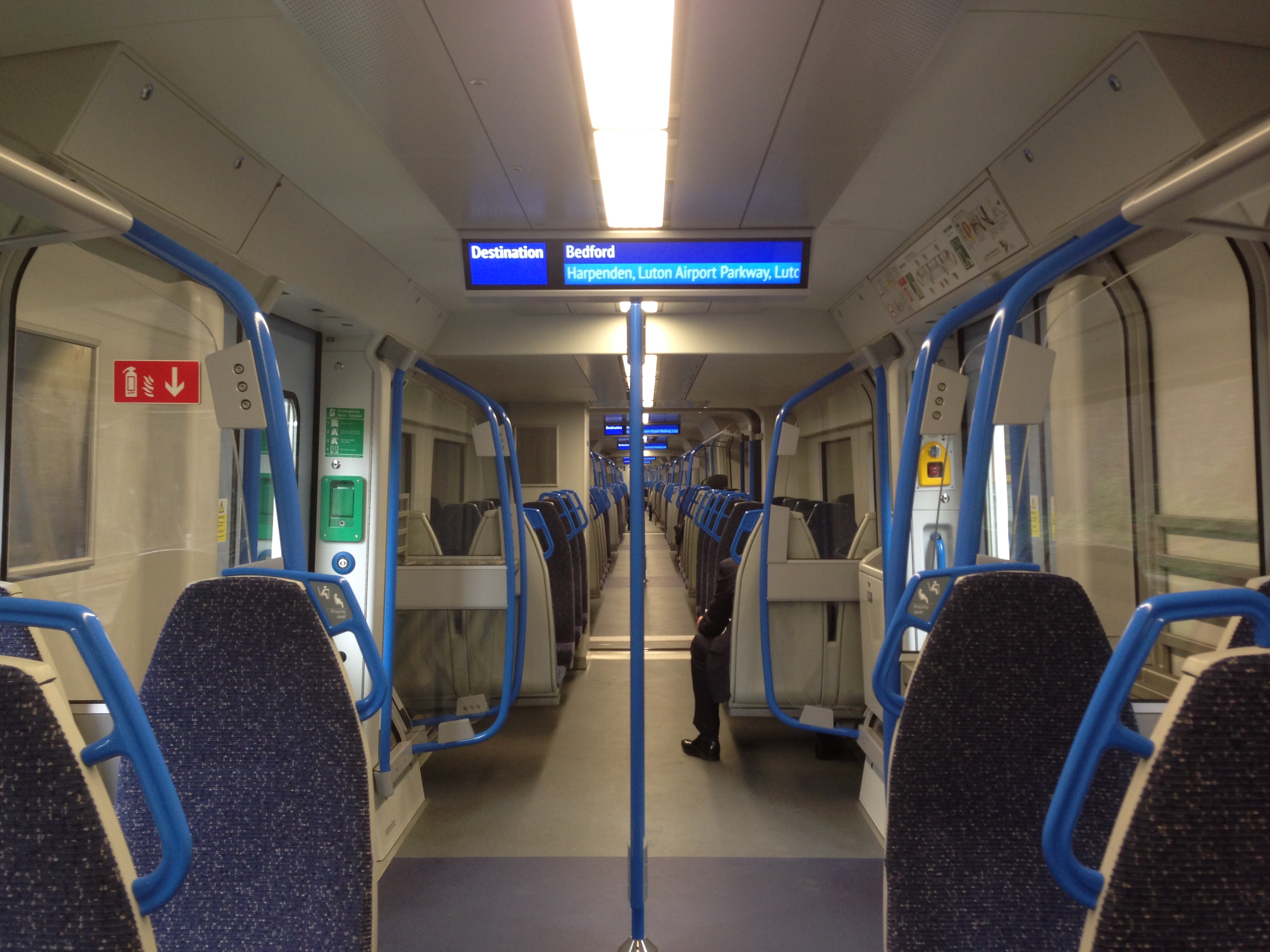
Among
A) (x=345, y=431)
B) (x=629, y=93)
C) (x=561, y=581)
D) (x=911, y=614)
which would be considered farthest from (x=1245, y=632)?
(x=561, y=581)

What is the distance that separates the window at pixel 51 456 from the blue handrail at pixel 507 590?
1.45 meters

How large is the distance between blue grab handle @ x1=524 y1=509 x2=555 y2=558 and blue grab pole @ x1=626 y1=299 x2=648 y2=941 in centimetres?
224

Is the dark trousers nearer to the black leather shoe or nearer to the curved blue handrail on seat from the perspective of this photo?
the black leather shoe

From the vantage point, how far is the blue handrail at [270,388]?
1.80m

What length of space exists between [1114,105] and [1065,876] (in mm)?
2073

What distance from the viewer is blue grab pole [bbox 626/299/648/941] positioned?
2.17 m

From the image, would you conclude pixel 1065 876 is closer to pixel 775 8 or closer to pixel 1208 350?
pixel 775 8

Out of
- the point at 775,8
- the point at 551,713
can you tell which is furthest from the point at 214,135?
the point at 551,713

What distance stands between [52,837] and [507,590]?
2953 millimetres

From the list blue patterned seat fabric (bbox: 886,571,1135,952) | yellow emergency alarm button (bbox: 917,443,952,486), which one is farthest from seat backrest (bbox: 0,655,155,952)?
yellow emergency alarm button (bbox: 917,443,952,486)

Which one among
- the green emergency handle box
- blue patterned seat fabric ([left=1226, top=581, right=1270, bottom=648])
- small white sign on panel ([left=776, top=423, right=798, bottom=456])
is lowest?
blue patterned seat fabric ([left=1226, top=581, right=1270, bottom=648])

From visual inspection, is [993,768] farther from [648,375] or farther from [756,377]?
[648,375]

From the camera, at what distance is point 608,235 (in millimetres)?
2629

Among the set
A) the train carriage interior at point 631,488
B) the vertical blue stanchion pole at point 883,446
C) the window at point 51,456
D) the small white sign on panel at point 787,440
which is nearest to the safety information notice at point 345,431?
the train carriage interior at point 631,488
